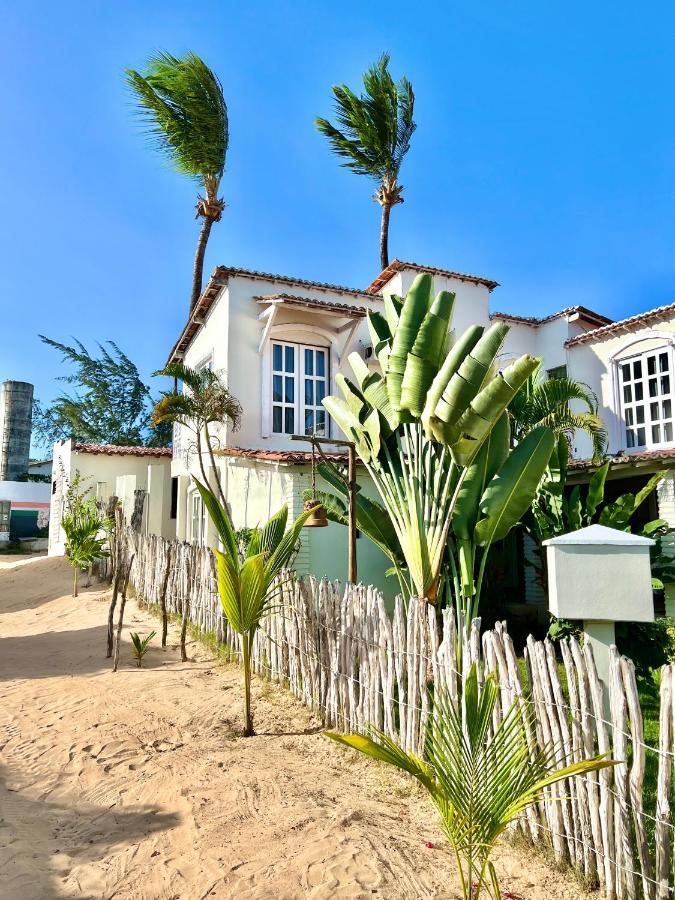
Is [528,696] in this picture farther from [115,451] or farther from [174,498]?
[115,451]

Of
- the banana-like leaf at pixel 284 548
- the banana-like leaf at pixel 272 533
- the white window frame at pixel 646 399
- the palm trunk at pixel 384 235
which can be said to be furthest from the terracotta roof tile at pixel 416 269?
the banana-like leaf at pixel 284 548

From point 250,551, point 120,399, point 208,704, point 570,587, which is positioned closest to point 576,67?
point 250,551

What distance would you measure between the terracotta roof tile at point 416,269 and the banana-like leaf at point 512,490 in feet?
26.2

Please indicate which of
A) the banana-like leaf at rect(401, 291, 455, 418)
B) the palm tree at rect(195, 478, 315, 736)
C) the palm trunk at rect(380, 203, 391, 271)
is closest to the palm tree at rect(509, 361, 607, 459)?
the banana-like leaf at rect(401, 291, 455, 418)

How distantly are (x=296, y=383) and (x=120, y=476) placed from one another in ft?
24.0

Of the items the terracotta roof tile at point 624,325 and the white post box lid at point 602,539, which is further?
the terracotta roof tile at point 624,325

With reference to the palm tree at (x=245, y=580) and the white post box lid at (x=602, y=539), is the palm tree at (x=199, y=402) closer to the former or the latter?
the palm tree at (x=245, y=580)

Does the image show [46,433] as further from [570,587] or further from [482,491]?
[570,587]

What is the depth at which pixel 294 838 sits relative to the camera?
3.64 metres

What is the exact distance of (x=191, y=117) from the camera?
19.1m

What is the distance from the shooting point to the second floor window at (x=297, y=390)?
44.0 ft

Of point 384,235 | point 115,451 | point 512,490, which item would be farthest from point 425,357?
point 384,235

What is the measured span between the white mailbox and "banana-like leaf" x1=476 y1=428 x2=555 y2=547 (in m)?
3.97

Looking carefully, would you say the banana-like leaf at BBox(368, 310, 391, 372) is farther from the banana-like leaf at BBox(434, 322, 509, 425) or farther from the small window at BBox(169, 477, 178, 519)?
the small window at BBox(169, 477, 178, 519)
